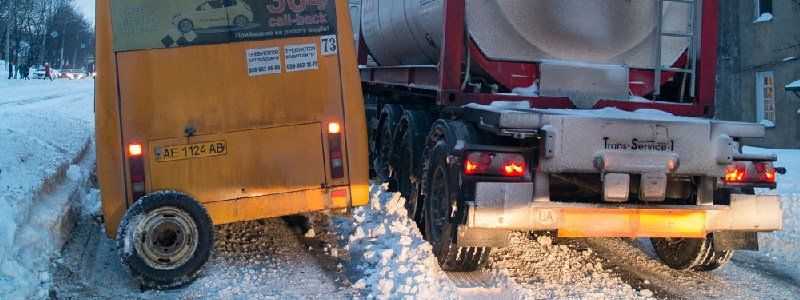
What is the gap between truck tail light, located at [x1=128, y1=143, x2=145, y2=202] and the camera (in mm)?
6238

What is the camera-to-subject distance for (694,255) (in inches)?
262

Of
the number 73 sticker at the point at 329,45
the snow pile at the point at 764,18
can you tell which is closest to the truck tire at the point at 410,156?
the number 73 sticker at the point at 329,45

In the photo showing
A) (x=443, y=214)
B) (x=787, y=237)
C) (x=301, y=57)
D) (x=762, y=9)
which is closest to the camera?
(x=443, y=214)

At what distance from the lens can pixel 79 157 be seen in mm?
11367

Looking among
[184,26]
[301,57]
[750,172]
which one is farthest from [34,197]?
[750,172]

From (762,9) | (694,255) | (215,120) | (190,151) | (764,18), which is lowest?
(694,255)

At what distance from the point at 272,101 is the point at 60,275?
2116mm

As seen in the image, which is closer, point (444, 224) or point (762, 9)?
point (444, 224)

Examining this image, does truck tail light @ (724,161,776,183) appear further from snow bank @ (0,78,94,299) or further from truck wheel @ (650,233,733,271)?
snow bank @ (0,78,94,299)

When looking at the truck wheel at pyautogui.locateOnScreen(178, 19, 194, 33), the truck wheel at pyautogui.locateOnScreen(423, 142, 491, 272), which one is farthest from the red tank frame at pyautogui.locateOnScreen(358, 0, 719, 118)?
the truck wheel at pyautogui.locateOnScreen(178, 19, 194, 33)

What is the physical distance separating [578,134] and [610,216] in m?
0.71

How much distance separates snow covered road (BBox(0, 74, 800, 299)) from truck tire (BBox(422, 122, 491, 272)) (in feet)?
0.35

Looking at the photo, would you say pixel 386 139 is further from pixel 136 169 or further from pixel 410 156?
pixel 136 169

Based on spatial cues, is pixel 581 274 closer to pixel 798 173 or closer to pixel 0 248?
pixel 0 248
